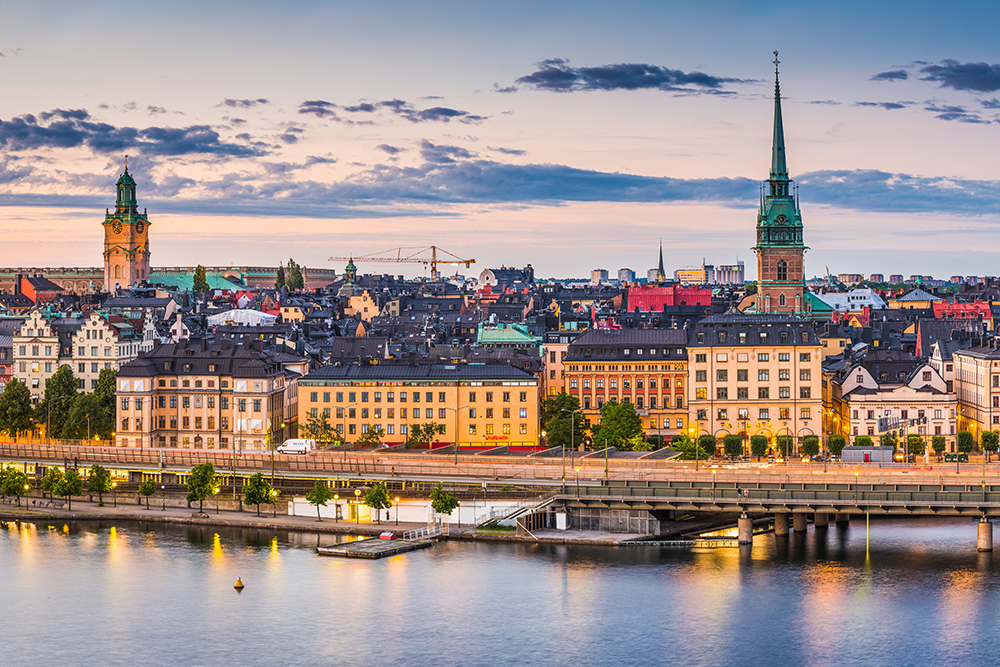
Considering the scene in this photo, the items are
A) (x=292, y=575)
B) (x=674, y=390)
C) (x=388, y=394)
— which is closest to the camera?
(x=292, y=575)

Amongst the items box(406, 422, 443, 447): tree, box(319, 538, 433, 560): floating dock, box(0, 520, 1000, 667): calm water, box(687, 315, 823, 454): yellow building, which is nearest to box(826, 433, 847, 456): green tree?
box(687, 315, 823, 454): yellow building

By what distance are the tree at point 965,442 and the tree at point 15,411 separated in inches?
2805

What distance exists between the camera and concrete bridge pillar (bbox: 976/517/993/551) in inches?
3243

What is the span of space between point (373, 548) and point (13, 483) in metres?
29.9

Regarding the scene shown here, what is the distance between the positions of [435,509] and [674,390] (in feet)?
135

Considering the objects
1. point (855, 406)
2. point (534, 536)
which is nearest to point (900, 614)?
point (534, 536)

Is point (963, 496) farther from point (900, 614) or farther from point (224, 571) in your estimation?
point (224, 571)

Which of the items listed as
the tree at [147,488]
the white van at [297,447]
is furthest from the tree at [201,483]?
the white van at [297,447]

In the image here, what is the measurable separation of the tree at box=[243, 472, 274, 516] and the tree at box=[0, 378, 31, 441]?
33.5m

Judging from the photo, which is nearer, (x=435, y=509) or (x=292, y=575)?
(x=292, y=575)

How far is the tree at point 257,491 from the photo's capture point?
9481 cm

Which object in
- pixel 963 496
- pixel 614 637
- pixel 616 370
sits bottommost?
pixel 614 637

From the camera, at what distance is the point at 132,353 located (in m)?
135

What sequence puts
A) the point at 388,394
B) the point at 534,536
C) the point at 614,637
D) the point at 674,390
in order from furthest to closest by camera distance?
the point at 674,390, the point at 388,394, the point at 534,536, the point at 614,637
